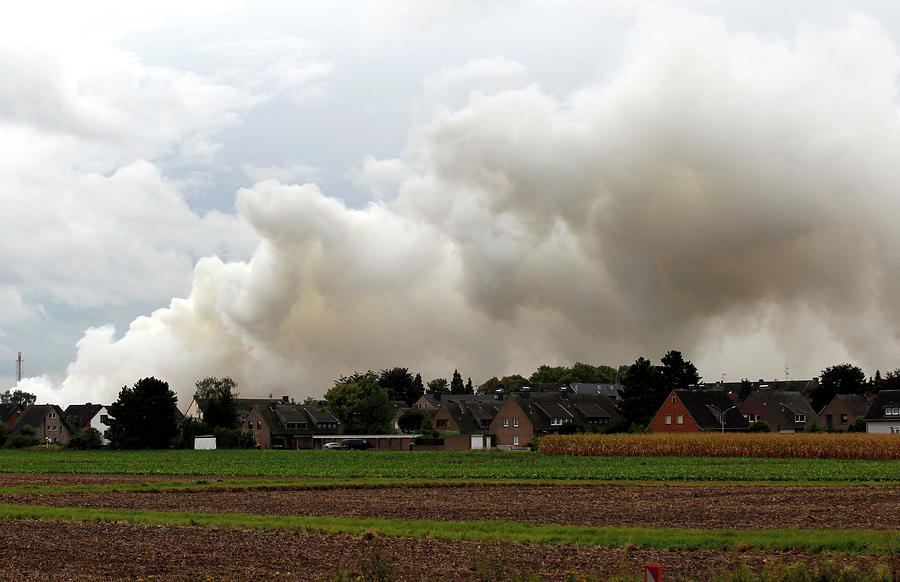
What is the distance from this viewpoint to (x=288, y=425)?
149m

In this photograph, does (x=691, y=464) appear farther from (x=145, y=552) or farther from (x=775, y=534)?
(x=145, y=552)

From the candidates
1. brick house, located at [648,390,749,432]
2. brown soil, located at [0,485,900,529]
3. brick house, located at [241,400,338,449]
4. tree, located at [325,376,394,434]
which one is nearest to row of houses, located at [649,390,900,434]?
brick house, located at [648,390,749,432]

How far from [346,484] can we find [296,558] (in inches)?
1187

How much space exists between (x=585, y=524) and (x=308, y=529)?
8121mm

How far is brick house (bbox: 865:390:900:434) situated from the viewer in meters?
120

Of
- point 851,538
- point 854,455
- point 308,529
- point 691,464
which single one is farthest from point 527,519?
point 854,455

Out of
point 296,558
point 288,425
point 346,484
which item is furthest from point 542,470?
point 288,425

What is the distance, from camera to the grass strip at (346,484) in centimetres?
4588

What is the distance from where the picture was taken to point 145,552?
69.0 ft

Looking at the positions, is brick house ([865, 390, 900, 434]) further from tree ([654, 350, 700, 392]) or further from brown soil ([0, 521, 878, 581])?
brown soil ([0, 521, 878, 581])

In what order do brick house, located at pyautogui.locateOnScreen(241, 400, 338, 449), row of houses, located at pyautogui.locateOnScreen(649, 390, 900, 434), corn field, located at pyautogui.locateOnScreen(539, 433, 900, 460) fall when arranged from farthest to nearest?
brick house, located at pyautogui.locateOnScreen(241, 400, 338, 449) < row of houses, located at pyautogui.locateOnScreen(649, 390, 900, 434) < corn field, located at pyautogui.locateOnScreen(539, 433, 900, 460)

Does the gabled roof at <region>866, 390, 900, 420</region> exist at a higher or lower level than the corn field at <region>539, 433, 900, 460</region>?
higher

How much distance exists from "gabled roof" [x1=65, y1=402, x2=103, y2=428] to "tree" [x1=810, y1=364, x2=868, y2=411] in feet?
453

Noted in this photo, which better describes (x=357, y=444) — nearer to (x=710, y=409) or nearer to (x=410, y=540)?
(x=710, y=409)
